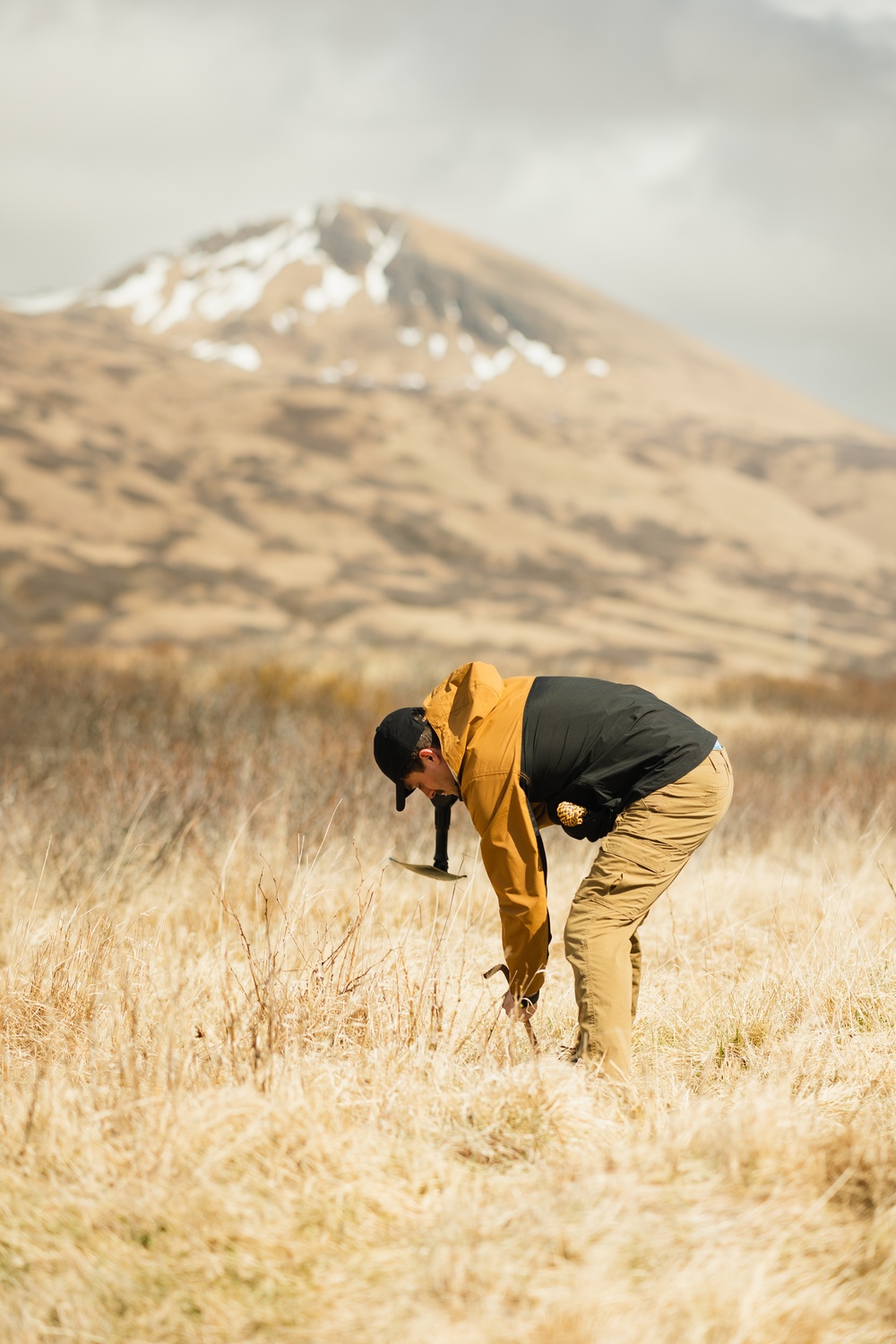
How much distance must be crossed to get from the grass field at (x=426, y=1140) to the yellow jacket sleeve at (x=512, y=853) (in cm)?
38

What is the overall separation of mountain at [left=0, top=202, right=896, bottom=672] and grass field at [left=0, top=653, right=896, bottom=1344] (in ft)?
56.1

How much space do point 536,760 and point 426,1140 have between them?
1.07m

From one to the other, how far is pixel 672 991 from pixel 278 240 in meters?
211

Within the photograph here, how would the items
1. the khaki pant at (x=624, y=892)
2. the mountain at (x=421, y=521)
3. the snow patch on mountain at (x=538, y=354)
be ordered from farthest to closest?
the snow patch on mountain at (x=538, y=354) < the mountain at (x=421, y=521) < the khaki pant at (x=624, y=892)

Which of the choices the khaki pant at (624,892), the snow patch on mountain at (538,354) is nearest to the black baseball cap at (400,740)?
the khaki pant at (624,892)

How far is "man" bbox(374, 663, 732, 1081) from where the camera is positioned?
3.08 meters

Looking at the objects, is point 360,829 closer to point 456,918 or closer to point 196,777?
point 196,777

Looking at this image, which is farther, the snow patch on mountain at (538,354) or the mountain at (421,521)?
the snow patch on mountain at (538,354)

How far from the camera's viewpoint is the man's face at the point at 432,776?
3105 mm

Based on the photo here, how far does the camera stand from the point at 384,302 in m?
165

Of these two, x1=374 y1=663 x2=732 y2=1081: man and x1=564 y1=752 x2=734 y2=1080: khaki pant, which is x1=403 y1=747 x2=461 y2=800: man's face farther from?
x1=564 y1=752 x2=734 y2=1080: khaki pant

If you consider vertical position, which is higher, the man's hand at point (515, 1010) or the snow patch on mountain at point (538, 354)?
the snow patch on mountain at point (538, 354)

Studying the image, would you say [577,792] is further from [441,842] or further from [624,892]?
[441,842]

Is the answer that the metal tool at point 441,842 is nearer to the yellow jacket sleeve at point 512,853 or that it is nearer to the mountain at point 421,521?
the yellow jacket sleeve at point 512,853
